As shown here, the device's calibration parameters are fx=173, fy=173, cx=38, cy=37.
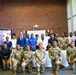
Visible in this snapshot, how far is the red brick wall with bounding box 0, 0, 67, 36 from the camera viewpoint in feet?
39.4

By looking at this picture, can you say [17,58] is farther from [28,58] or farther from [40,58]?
[40,58]

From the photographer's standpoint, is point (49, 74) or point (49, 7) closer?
point (49, 74)

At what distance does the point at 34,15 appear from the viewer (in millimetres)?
12125

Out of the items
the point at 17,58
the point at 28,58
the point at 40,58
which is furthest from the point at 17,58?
the point at 40,58

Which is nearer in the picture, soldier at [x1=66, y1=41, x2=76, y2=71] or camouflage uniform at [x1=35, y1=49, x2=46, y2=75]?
camouflage uniform at [x1=35, y1=49, x2=46, y2=75]

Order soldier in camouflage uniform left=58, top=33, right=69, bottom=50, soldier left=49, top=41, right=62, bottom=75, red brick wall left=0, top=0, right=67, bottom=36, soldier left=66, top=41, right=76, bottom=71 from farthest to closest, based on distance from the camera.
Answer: red brick wall left=0, top=0, right=67, bottom=36, soldier in camouflage uniform left=58, top=33, right=69, bottom=50, soldier left=66, top=41, right=76, bottom=71, soldier left=49, top=41, right=62, bottom=75

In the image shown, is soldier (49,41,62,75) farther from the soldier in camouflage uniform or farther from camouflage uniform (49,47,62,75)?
the soldier in camouflage uniform

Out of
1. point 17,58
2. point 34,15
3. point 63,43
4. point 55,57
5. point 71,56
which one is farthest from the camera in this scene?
point 34,15

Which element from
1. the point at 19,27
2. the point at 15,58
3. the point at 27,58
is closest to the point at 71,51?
the point at 27,58

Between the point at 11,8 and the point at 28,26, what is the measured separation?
1.74m

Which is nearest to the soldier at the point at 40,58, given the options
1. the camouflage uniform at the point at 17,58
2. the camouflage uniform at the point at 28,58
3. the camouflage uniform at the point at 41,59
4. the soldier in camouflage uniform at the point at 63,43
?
the camouflage uniform at the point at 41,59

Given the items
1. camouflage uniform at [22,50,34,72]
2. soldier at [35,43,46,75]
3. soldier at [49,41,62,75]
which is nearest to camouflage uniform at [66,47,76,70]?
soldier at [49,41,62,75]

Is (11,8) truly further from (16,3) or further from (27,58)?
(27,58)

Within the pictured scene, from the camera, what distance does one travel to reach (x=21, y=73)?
6.40 meters
